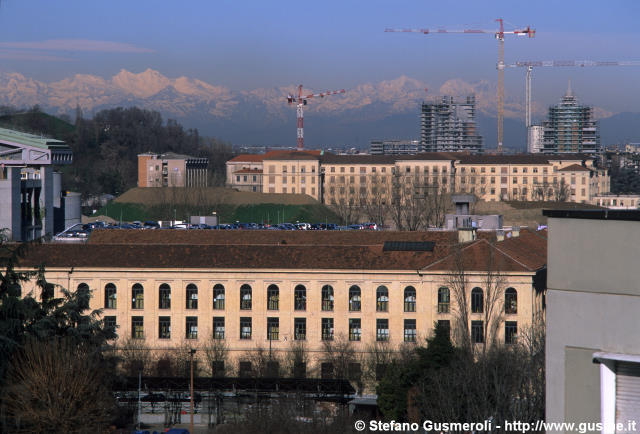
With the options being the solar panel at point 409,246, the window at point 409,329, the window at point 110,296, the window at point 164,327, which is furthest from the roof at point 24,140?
the window at point 409,329

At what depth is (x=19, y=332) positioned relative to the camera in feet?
55.4

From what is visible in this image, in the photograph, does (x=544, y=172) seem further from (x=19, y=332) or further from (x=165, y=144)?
(x=19, y=332)

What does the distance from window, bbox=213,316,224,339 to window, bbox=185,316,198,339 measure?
2.11 feet

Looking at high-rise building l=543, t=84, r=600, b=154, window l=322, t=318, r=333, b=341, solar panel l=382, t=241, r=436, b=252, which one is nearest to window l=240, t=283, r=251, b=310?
window l=322, t=318, r=333, b=341

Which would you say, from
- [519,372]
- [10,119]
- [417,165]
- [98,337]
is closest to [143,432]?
[98,337]

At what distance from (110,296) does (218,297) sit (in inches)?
151

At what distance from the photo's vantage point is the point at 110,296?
32.1 metres

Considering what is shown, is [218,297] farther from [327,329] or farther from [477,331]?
[477,331]

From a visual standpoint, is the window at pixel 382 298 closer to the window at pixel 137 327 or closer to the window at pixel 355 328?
the window at pixel 355 328

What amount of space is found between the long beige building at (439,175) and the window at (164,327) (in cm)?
6711

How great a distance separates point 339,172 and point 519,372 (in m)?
90.5

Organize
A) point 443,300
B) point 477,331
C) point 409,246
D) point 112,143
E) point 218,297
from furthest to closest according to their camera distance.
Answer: point 112,143 → point 409,246 → point 218,297 → point 443,300 → point 477,331

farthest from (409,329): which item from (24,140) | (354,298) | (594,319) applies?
(24,140)

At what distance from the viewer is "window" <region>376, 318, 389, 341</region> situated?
31391 millimetres
